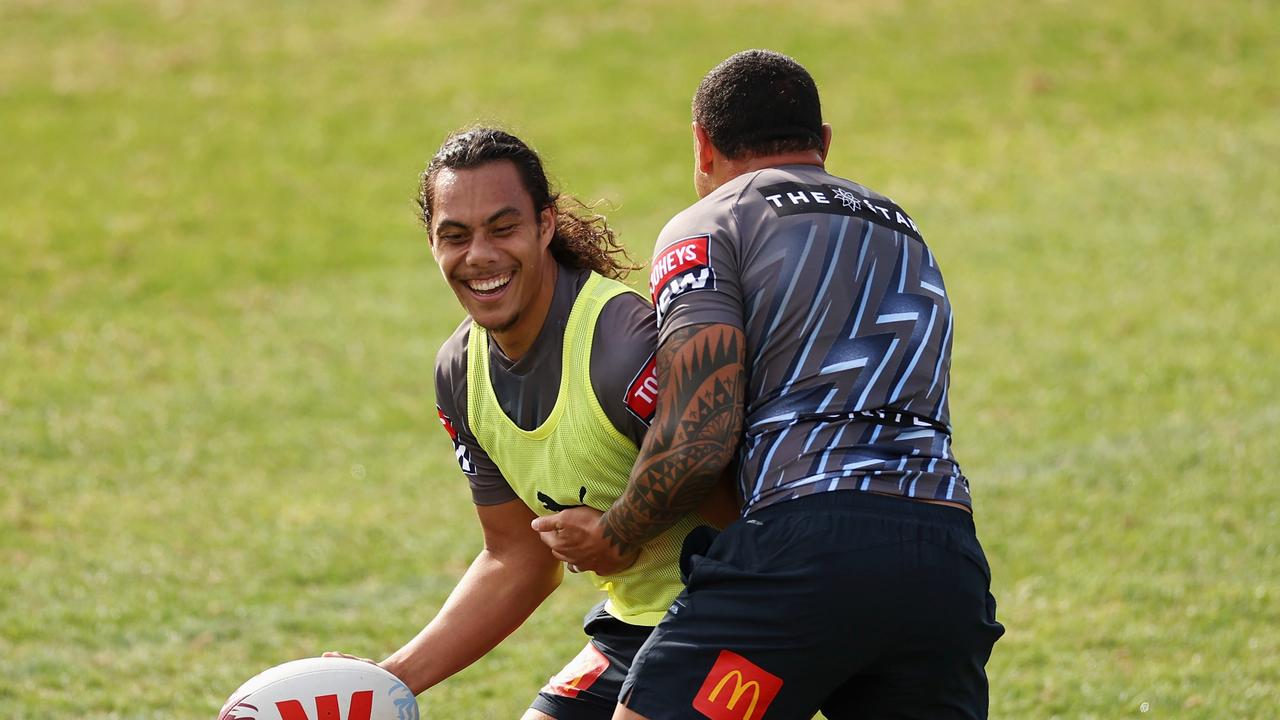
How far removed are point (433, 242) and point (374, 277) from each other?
1057 centimetres

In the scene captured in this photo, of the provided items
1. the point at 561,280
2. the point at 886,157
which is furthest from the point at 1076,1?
the point at 561,280

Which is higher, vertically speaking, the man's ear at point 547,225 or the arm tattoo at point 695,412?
the man's ear at point 547,225

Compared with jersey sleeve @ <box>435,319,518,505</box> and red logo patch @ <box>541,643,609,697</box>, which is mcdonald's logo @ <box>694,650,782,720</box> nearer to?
red logo patch @ <box>541,643,609,697</box>

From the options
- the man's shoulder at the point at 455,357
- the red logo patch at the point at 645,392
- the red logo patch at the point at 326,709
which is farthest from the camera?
the man's shoulder at the point at 455,357

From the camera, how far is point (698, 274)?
3455 mm

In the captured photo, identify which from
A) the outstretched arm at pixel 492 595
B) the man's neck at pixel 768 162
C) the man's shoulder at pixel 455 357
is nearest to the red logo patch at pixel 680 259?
the man's neck at pixel 768 162

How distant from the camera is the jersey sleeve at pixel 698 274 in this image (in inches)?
135

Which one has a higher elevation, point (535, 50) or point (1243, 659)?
point (535, 50)

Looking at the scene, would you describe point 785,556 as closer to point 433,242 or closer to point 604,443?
point 604,443

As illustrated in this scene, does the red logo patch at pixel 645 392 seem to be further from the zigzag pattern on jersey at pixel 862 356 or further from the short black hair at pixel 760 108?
the short black hair at pixel 760 108

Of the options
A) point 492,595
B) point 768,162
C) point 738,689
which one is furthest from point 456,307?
point 738,689

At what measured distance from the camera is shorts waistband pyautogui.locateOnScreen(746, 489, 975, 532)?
3348 mm

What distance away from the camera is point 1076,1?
2211 cm

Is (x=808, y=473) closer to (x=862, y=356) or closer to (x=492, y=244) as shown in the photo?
(x=862, y=356)
